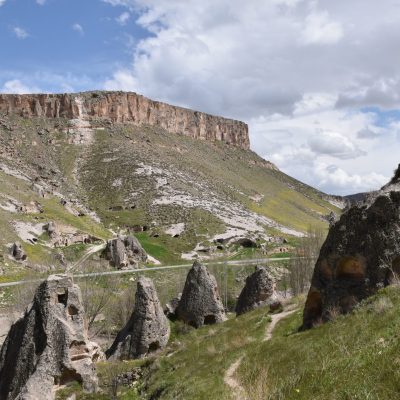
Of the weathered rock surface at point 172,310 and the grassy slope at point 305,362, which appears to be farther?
the weathered rock surface at point 172,310

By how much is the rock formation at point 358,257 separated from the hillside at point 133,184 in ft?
153

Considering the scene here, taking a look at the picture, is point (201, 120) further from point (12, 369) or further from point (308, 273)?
point (12, 369)

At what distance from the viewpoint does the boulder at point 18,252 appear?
6012cm

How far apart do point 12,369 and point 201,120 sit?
160121 mm

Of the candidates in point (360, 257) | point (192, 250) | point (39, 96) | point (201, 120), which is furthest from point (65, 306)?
point (201, 120)

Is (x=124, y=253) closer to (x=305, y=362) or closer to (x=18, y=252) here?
(x=18, y=252)

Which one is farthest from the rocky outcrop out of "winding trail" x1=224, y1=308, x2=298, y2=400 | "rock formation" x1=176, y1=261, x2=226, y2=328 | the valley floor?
"rock formation" x1=176, y1=261, x2=226, y2=328

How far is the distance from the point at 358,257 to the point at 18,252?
2061 inches

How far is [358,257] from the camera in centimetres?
1541

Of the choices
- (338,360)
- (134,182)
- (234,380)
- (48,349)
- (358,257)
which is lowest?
(48,349)

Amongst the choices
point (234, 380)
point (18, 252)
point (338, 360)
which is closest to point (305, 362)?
point (338, 360)

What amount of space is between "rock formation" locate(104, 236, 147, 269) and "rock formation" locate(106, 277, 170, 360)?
3548cm

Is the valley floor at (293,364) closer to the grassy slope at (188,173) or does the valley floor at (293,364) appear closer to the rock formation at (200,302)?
the rock formation at (200,302)

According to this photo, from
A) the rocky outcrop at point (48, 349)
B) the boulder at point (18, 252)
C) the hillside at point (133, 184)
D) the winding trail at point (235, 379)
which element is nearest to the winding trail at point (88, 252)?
the hillside at point (133, 184)
